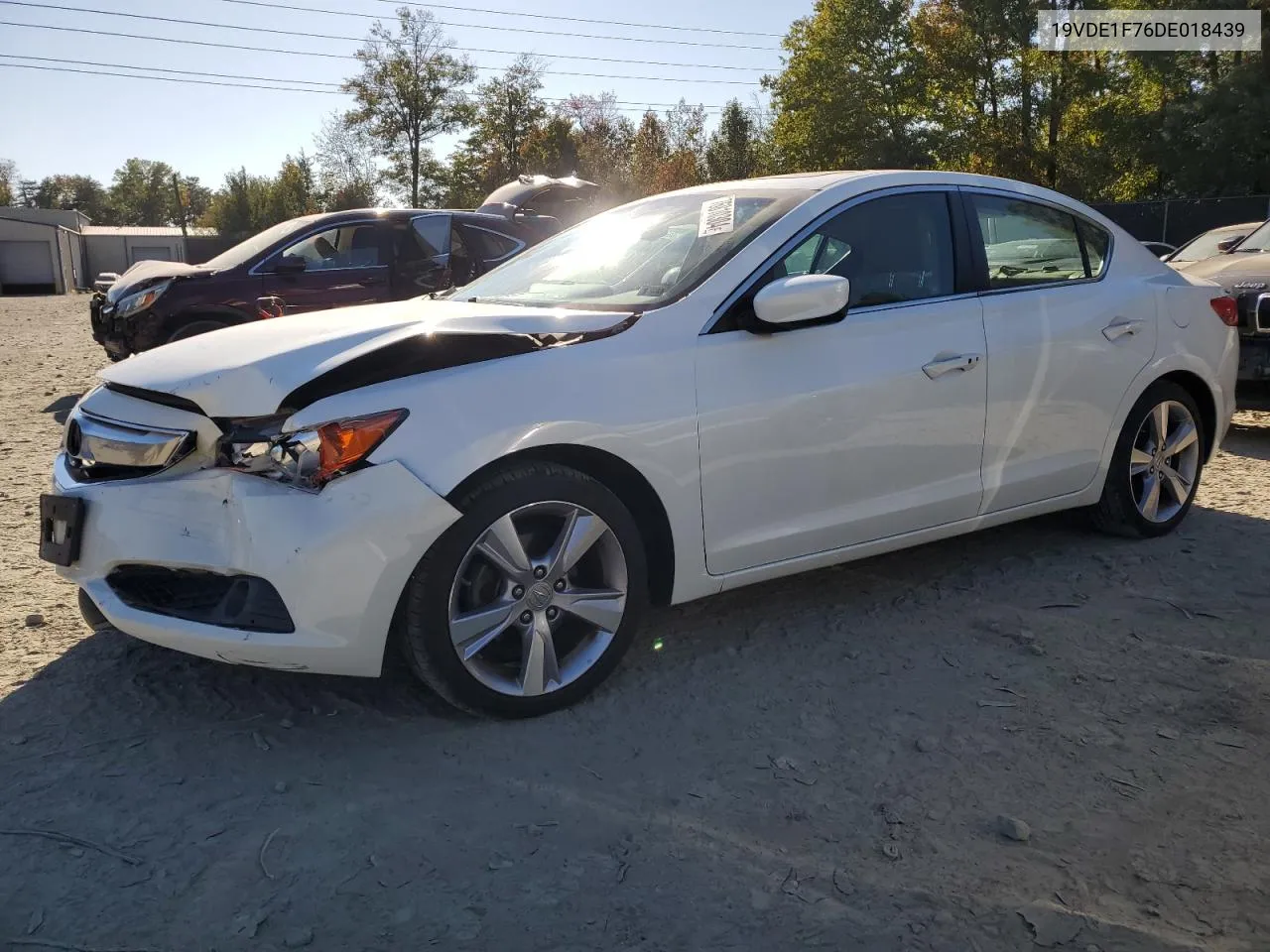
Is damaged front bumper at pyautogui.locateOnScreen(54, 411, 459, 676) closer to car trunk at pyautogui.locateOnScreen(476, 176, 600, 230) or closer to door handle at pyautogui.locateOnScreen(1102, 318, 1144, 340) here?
door handle at pyautogui.locateOnScreen(1102, 318, 1144, 340)

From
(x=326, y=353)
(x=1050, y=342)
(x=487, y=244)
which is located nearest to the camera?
(x=326, y=353)

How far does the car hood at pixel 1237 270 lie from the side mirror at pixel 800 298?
5005 millimetres

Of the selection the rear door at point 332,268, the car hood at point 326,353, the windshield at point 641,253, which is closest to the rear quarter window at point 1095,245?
the windshield at point 641,253

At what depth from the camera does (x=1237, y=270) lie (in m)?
7.60

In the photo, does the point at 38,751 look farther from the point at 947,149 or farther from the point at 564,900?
the point at 947,149

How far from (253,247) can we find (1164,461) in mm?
7738

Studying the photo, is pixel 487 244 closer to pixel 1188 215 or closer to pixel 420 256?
pixel 420 256

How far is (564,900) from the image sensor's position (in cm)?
231

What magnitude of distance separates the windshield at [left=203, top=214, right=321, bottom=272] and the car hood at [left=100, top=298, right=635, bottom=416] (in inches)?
247

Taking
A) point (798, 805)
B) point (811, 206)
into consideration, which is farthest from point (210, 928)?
point (811, 206)

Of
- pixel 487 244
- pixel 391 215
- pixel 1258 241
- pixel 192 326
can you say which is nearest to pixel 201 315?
pixel 192 326

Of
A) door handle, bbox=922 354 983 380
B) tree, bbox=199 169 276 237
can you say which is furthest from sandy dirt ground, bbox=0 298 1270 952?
tree, bbox=199 169 276 237

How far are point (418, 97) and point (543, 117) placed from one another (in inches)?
269

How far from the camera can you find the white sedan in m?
2.85
